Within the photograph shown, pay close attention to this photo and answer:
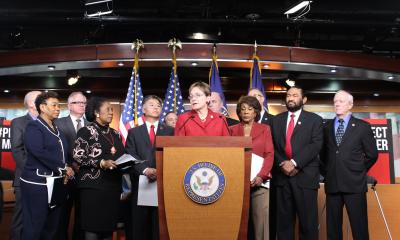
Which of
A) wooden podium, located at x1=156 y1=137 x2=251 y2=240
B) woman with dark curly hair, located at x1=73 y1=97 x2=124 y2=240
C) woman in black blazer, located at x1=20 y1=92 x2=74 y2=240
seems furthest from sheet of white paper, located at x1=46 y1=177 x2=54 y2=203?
wooden podium, located at x1=156 y1=137 x2=251 y2=240

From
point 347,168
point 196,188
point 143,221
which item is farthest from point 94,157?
point 347,168

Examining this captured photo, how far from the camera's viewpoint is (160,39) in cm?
830

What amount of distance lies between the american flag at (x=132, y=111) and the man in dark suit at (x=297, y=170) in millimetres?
1772

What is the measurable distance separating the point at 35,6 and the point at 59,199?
5.39m

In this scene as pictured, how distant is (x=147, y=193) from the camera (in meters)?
3.69

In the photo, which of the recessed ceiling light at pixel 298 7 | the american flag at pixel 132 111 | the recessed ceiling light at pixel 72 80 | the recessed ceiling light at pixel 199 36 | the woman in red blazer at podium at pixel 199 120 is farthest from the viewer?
the recessed ceiling light at pixel 199 36

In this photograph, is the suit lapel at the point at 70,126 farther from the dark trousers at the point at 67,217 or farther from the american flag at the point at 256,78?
the american flag at the point at 256,78

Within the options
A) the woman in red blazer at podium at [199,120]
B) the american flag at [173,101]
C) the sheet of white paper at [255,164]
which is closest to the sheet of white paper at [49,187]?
the woman in red blazer at podium at [199,120]

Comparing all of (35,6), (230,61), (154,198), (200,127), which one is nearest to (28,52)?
(35,6)

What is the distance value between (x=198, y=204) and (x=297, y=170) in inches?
60.2

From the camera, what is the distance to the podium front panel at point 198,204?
8.59 feet

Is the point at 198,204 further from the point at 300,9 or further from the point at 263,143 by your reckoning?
the point at 300,9

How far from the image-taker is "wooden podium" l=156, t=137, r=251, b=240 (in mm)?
2619

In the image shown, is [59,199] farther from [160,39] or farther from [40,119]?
[160,39]
